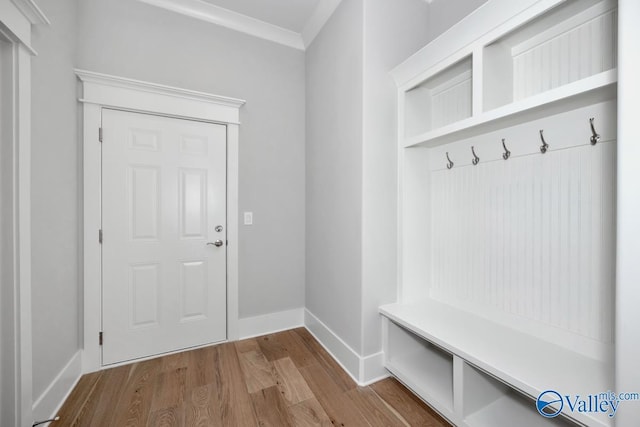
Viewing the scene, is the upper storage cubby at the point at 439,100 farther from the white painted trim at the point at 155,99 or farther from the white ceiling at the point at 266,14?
the white painted trim at the point at 155,99

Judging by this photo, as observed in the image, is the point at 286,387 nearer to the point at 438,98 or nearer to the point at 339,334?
the point at 339,334

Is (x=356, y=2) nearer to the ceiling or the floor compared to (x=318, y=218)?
nearer to the ceiling

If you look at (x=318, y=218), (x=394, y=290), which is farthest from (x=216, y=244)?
(x=394, y=290)

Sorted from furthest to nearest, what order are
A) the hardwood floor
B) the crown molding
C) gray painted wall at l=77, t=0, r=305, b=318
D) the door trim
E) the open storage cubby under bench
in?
gray painted wall at l=77, t=0, r=305, b=318
the door trim
the hardwood floor
the crown molding
the open storage cubby under bench

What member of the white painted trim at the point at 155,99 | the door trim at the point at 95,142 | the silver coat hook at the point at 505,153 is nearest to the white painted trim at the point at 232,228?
the white painted trim at the point at 155,99

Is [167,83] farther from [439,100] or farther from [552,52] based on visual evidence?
[552,52]

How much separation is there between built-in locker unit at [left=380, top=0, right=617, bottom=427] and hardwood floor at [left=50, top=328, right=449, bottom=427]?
10.6 inches

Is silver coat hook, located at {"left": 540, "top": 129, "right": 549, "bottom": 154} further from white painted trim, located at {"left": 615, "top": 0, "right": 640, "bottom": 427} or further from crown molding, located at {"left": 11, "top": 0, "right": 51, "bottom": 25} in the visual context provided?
crown molding, located at {"left": 11, "top": 0, "right": 51, "bottom": 25}

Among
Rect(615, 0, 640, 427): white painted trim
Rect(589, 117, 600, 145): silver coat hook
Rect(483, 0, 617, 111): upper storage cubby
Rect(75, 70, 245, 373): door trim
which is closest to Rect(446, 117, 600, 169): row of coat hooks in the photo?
Rect(589, 117, 600, 145): silver coat hook

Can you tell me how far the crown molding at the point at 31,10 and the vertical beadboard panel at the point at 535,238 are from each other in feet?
7.84

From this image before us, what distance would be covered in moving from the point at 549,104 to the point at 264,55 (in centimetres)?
226

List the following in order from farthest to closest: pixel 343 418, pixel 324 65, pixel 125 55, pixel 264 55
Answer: pixel 264 55 → pixel 324 65 → pixel 125 55 → pixel 343 418

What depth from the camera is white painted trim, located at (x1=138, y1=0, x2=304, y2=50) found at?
7.15 ft

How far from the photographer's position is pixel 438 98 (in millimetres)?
1922
